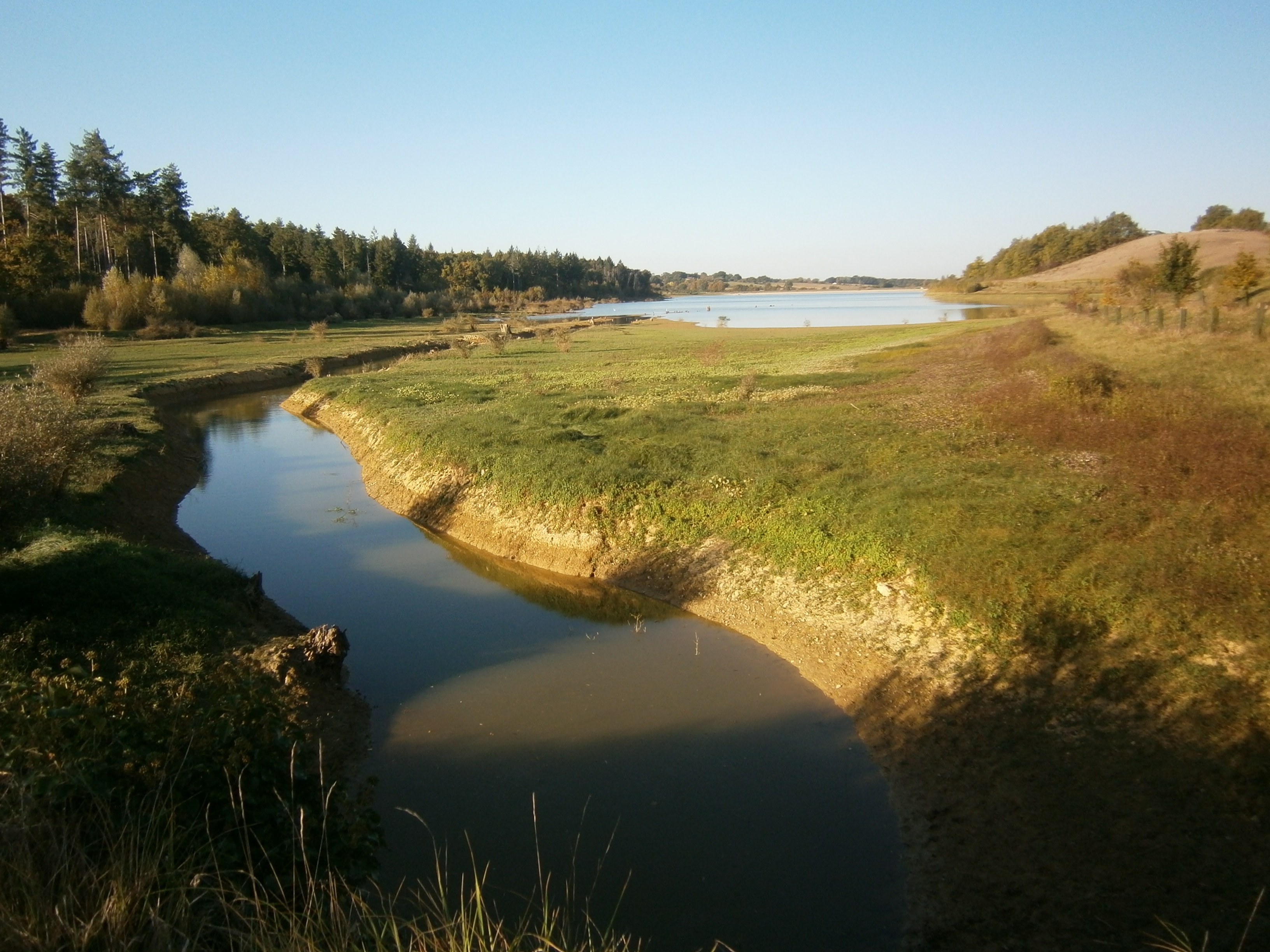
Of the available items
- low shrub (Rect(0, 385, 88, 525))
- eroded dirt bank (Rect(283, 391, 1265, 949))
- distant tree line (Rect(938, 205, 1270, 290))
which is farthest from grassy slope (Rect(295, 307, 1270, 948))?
distant tree line (Rect(938, 205, 1270, 290))

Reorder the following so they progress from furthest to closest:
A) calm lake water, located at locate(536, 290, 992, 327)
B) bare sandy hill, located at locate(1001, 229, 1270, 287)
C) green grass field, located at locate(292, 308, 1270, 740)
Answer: calm lake water, located at locate(536, 290, 992, 327), bare sandy hill, located at locate(1001, 229, 1270, 287), green grass field, located at locate(292, 308, 1270, 740)

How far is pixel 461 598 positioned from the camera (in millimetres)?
16844

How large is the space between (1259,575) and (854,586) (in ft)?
19.4

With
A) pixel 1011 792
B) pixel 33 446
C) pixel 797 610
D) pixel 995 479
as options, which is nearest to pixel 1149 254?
pixel 995 479

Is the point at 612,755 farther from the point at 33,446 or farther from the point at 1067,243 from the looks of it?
the point at 1067,243

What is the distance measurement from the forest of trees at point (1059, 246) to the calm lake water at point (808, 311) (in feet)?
40.8

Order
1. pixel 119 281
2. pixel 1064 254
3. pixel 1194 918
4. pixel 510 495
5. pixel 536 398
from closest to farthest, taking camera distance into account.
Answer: pixel 1194 918, pixel 510 495, pixel 536 398, pixel 119 281, pixel 1064 254

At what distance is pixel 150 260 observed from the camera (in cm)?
8138

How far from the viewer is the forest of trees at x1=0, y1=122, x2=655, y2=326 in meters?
62.4

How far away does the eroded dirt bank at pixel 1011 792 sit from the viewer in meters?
7.48

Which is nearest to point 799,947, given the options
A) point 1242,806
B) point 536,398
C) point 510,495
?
point 1242,806

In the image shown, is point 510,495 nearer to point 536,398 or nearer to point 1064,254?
point 536,398

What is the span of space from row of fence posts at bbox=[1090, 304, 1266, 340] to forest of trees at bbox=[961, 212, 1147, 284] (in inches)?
3086

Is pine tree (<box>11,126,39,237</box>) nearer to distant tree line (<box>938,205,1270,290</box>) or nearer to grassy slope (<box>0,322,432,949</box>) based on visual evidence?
grassy slope (<box>0,322,432,949</box>)
